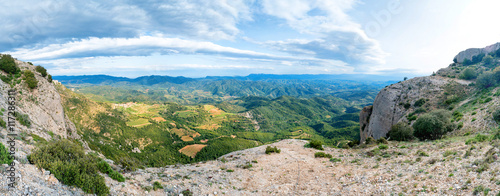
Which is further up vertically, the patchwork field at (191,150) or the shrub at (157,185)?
the shrub at (157,185)

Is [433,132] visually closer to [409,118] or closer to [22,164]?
[409,118]

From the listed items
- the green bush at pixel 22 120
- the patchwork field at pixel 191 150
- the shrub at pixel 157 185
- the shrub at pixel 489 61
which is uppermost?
the shrub at pixel 489 61

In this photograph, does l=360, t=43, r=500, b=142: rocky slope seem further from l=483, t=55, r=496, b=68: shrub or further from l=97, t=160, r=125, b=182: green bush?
l=97, t=160, r=125, b=182: green bush

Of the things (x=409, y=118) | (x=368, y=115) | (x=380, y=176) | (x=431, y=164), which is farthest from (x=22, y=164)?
(x=368, y=115)

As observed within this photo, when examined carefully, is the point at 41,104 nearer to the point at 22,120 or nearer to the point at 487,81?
the point at 22,120

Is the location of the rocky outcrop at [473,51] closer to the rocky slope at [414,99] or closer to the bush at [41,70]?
the rocky slope at [414,99]

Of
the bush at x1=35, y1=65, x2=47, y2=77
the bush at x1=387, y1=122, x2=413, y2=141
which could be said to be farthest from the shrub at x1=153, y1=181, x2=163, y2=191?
the bush at x1=35, y1=65, x2=47, y2=77

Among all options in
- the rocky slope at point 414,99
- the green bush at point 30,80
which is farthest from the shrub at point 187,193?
the rocky slope at point 414,99
